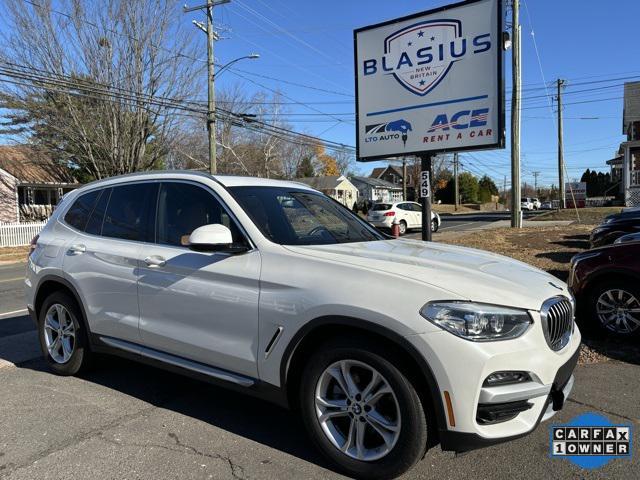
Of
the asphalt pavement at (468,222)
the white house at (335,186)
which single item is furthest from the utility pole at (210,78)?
the white house at (335,186)

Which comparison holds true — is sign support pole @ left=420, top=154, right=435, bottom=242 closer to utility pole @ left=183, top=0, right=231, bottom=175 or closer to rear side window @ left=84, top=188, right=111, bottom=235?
rear side window @ left=84, top=188, right=111, bottom=235

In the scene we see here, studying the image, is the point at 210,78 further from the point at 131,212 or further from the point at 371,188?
the point at 371,188

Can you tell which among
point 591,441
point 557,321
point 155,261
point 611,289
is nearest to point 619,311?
point 611,289

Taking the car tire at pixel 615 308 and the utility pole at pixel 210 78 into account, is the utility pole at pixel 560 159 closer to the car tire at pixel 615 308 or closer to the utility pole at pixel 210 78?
the utility pole at pixel 210 78

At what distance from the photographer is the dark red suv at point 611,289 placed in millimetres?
5637

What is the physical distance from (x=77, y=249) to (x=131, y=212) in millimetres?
656

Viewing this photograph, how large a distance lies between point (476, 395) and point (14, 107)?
3074 cm

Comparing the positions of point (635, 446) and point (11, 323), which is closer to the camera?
point (635, 446)

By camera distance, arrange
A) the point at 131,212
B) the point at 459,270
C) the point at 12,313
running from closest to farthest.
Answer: the point at 459,270 → the point at 131,212 → the point at 12,313

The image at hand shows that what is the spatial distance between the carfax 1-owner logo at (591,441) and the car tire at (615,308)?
2201 millimetres

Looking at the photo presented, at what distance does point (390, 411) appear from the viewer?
299cm

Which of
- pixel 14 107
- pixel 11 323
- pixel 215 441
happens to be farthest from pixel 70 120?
pixel 215 441

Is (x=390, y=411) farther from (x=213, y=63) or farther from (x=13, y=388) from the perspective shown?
(x=213, y=63)

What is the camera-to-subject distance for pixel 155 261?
3936 millimetres
